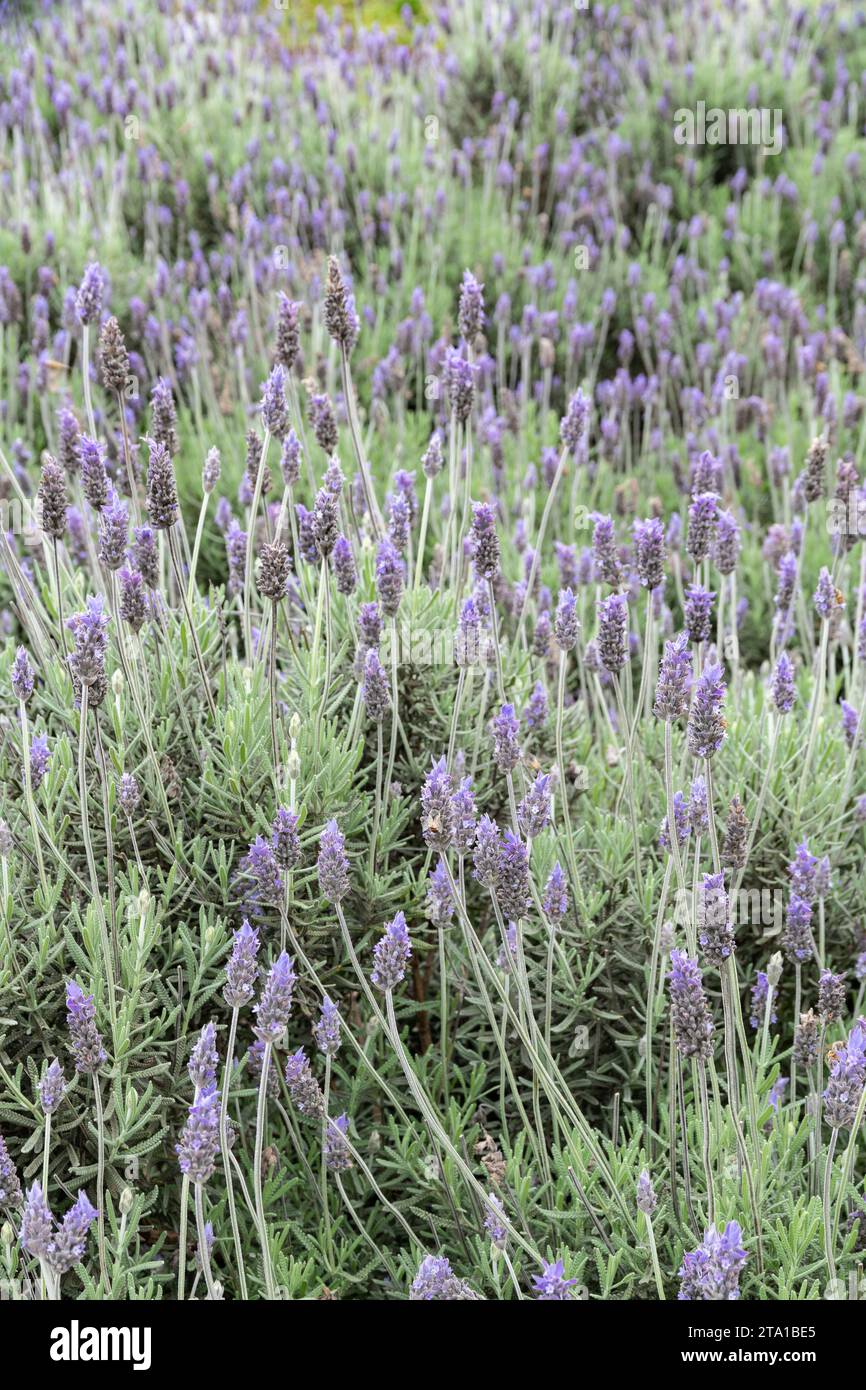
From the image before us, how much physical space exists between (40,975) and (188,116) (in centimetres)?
469

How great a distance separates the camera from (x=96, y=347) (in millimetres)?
4430

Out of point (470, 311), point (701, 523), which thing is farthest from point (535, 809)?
point (470, 311)

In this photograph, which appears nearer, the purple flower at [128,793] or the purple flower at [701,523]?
the purple flower at [128,793]

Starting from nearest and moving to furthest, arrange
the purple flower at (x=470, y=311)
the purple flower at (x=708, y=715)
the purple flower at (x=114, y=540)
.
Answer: the purple flower at (x=708, y=715) < the purple flower at (x=114, y=540) < the purple flower at (x=470, y=311)

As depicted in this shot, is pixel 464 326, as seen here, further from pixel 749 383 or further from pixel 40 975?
pixel 749 383

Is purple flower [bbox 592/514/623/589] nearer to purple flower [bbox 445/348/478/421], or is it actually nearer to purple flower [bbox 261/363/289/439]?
purple flower [bbox 445/348/478/421]

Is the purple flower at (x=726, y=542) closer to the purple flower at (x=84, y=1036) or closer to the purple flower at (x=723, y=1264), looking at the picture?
the purple flower at (x=723, y=1264)

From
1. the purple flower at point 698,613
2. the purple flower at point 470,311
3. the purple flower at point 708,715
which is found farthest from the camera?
the purple flower at point 470,311

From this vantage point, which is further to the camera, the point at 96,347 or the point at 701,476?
the point at 96,347

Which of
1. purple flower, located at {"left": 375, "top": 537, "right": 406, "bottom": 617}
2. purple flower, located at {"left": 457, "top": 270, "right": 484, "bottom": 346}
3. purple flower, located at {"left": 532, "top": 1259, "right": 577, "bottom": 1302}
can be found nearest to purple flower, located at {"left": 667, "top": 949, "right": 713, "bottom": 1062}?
purple flower, located at {"left": 532, "top": 1259, "right": 577, "bottom": 1302}

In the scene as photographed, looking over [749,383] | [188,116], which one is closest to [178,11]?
[188,116]

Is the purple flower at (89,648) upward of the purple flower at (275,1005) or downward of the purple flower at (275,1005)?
upward

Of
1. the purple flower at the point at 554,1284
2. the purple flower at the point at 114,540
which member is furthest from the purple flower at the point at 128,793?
the purple flower at the point at 554,1284

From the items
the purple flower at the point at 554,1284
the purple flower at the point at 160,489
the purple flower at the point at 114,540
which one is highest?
the purple flower at the point at 160,489
